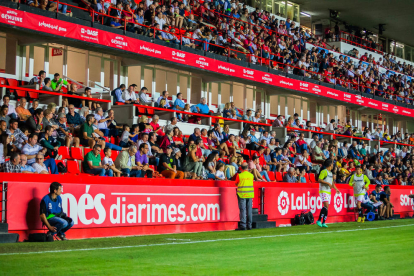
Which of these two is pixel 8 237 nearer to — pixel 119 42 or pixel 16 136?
pixel 16 136

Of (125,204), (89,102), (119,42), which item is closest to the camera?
(125,204)

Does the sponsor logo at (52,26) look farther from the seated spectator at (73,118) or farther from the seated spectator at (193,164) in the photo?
the seated spectator at (193,164)

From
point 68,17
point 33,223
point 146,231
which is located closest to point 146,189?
point 146,231

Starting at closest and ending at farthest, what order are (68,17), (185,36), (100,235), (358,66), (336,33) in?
(100,235)
(68,17)
(185,36)
(358,66)
(336,33)

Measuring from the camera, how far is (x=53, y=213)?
9.73m

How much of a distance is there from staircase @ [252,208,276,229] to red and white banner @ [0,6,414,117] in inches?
368

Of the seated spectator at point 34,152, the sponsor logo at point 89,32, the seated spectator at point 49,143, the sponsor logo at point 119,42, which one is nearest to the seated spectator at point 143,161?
the seated spectator at point 49,143

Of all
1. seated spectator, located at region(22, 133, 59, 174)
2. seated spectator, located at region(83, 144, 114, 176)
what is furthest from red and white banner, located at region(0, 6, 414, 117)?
seated spectator, located at region(83, 144, 114, 176)

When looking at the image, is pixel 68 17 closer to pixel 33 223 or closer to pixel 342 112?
pixel 33 223

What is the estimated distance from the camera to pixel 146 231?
11.7 meters

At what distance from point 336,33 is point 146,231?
117ft

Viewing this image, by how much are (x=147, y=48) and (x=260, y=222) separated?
10.4 metres

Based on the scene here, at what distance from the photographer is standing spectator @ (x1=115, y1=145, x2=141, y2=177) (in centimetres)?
1316

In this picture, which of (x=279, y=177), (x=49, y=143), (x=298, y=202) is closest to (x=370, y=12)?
(x=279, y=177)
